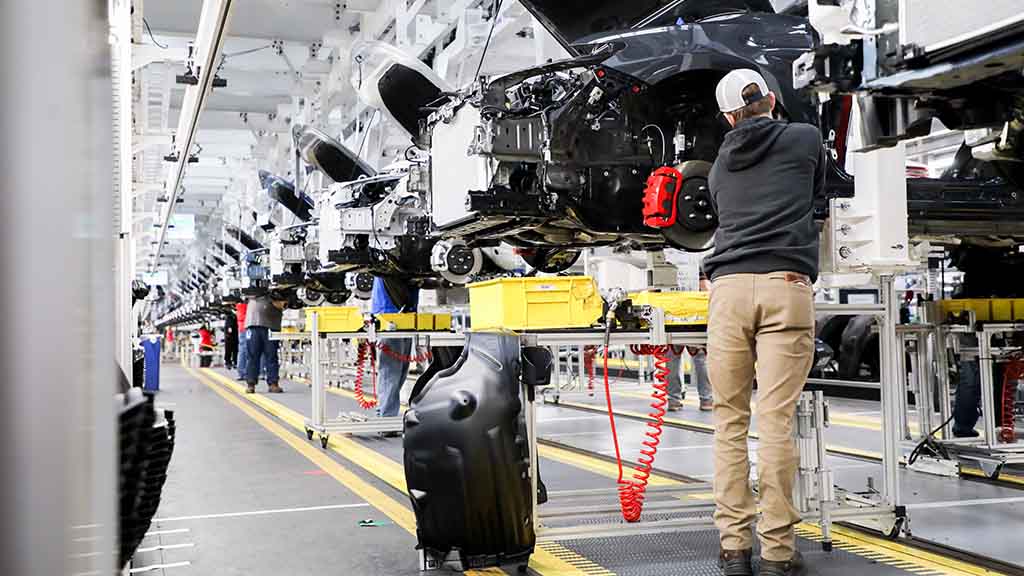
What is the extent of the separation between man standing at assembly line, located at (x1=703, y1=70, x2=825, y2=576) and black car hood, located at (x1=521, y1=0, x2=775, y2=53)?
70.2 inches

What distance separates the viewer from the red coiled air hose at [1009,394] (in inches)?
238

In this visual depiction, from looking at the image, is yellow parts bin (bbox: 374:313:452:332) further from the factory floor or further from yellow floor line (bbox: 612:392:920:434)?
yellow floor line (bbox: 612:392:920:434)

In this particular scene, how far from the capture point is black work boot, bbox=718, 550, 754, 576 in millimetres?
3229

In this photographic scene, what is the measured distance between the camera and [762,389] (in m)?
3.25

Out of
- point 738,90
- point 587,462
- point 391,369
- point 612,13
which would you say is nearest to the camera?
point 738,90

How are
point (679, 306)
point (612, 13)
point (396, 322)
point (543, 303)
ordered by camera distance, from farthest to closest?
point (396, 322) < point (612, 13) < point (679, 306) < point (543, 303)

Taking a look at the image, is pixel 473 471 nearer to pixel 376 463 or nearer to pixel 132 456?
pixel 132 456

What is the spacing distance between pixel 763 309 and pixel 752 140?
0.57 metres

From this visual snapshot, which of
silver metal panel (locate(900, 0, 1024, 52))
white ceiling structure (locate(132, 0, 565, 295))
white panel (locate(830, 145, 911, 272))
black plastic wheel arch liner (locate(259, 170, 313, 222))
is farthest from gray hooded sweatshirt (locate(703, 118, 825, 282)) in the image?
black plastic wheel arch liner (locate(259, 170, 313, 222))

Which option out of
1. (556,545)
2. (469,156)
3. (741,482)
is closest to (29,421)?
(741,482)

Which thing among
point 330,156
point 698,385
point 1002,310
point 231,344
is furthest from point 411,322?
point 231,344

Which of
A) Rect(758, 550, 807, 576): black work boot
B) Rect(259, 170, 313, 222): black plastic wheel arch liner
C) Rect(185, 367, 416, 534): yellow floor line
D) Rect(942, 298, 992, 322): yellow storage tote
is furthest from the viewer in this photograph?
Rect(259, 170, 313, 222): black plastic wheel arch liner

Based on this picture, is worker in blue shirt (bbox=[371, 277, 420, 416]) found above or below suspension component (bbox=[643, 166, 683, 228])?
below

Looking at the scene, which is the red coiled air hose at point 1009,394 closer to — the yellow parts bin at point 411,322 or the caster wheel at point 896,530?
the caster wheel at point 896,530
